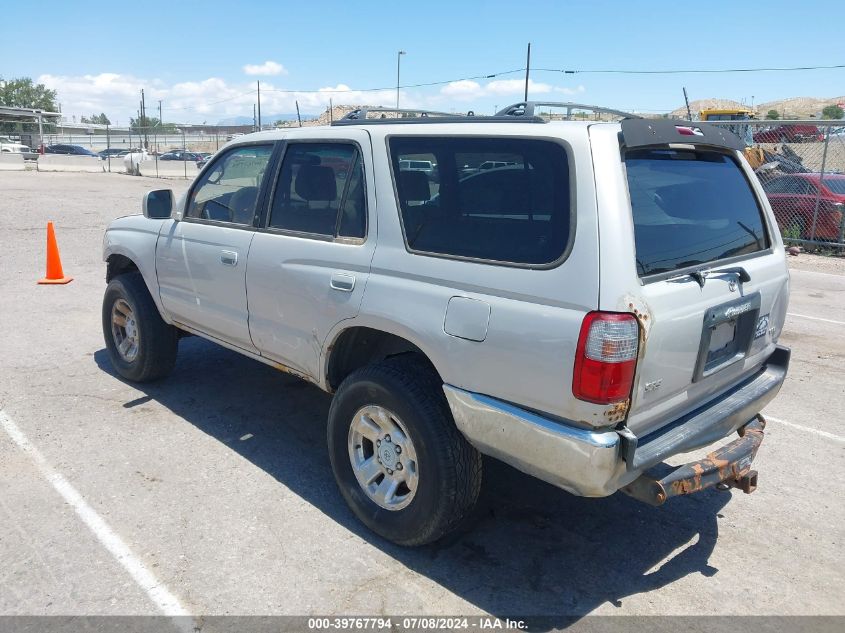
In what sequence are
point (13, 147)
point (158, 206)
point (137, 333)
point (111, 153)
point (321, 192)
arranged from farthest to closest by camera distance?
point (111, 153) < point (13, 147) < point (137, 333) < point (158, 206) < point (321, 192)

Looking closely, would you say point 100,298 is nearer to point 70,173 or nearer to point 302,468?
point 302,468

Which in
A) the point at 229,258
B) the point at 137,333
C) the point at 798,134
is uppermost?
the point at 798,134

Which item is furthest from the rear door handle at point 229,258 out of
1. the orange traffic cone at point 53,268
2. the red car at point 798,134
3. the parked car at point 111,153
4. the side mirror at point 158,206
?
the parked car at point 111,153

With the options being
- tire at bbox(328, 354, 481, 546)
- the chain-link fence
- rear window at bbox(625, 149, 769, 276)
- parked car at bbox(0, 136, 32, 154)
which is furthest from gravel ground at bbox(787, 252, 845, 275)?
parked car at bbox(0, 136, 32, 154)

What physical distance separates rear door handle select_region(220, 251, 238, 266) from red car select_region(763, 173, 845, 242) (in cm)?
1187

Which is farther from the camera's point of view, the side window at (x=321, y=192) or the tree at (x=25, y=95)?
the tree at (x=25, y=95)

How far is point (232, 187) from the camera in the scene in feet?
15.0

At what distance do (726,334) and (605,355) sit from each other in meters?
0.92

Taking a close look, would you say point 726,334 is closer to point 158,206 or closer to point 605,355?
point 605,355

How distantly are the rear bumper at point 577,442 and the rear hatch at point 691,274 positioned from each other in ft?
0.30

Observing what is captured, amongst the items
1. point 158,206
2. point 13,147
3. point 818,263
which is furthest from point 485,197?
point 13,147

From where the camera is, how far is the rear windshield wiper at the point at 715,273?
9.62ft

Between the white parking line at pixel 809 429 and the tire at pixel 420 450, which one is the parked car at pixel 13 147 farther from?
the white parking line at pixel 809 429

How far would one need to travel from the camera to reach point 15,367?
5836mm
